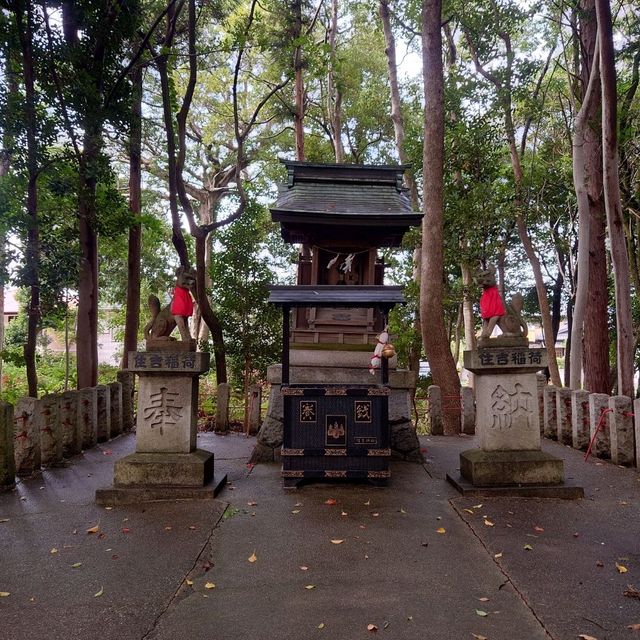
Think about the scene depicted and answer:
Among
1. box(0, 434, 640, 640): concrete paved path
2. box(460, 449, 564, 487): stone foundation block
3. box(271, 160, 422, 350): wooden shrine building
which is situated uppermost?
box(271, 160, 422, 350): wooden shrine building

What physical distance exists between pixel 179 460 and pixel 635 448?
652 centimetres

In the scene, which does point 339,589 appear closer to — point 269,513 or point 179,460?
point 269,513

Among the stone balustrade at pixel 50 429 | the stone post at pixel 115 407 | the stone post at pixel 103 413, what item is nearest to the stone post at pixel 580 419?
the stone balustrade at pixel 50 429

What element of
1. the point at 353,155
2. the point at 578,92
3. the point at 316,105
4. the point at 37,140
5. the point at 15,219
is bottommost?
the point at 15,219

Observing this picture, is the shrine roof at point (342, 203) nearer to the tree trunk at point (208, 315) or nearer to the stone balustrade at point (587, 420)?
the stone balustrade at point (587, 420)

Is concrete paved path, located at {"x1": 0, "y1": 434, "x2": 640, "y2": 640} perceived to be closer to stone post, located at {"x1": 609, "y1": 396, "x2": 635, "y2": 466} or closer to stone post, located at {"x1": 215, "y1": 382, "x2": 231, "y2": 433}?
stone post, located at {"x1": 609, "y1": 396, "x2": 635, "y2": 466}

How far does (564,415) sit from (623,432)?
186 centimetres

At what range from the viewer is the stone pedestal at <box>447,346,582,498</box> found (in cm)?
578

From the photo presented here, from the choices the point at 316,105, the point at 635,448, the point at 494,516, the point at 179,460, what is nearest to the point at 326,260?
the point at 179,460

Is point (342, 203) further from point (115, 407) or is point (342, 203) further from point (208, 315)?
point (115, 407)

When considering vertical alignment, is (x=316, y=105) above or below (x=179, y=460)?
above

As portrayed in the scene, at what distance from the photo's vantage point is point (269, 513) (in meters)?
5.26

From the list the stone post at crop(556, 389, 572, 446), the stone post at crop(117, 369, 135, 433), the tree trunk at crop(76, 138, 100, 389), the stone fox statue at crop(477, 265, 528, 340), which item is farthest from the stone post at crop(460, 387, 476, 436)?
the tree trunk at crop(76, 138, 100, 389)

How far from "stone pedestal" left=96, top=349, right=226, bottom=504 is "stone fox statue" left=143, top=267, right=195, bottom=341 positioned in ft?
0.95
